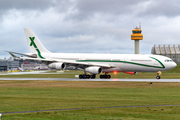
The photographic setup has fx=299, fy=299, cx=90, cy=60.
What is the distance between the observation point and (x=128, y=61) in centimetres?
5884

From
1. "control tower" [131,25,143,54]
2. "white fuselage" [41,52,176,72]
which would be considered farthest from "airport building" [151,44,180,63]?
"white fuselage" [41,52,176,72]

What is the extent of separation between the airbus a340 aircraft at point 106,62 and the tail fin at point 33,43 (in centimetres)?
185

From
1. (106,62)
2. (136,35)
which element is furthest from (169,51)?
(106,62)

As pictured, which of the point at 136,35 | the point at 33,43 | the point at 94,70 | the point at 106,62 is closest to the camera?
the point at 94,70

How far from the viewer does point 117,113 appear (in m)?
18.1

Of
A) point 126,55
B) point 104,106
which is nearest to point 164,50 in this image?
point 126,55

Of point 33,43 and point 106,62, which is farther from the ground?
point 33,43

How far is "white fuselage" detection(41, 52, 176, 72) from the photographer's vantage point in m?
57.3

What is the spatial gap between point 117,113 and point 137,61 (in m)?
41.1

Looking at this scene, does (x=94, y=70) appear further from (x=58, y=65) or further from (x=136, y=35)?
(x=136, y=35)

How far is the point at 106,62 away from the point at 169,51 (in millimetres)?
129237

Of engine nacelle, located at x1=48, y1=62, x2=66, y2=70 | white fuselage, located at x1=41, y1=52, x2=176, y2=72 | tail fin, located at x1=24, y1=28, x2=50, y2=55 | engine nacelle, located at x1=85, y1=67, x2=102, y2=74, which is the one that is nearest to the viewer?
white fuselage, located at x1=41, y1=52, x2=176, y2=72

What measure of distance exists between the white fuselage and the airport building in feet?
404

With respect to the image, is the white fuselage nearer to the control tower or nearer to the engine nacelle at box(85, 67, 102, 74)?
the engine nacelle at box(85, 67, 102, 74)
